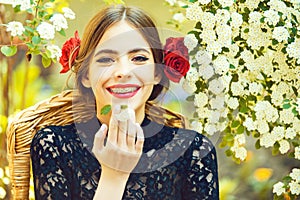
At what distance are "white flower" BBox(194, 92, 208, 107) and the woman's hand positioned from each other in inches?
11.7

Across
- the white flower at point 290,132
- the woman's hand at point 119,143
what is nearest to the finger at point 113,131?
the woman's hand at point 119,143

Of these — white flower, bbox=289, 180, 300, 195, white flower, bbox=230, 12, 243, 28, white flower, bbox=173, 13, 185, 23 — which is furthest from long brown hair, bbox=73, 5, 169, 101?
white flower, bbox=173, 13, 185, 23

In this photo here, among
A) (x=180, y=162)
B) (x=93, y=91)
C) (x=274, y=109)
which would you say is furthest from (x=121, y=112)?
(x=274, y=109)

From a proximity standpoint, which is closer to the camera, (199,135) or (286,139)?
(199,135)

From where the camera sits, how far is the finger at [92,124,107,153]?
126cm

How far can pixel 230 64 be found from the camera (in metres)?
1.50

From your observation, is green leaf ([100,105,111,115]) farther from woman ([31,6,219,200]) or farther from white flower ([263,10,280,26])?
white flower ([263,10,280,26])

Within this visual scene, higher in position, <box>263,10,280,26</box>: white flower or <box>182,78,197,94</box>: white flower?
<box>263,10,280,26</box>: white flower

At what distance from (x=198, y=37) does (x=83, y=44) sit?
0.31 m

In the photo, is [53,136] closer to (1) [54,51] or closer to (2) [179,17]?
(1) [54,51]

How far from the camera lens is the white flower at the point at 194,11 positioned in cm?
146

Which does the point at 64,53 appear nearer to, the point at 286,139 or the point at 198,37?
the point at 198,37

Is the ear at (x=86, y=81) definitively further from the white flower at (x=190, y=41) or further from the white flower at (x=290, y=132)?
the white flower at (x=290, y=132)

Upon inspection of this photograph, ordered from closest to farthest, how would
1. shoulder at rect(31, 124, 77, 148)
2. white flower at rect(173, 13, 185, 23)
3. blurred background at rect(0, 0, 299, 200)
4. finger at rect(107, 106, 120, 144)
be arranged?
1. finger at rect(107, 106, 120, 144)
2. shoulder at rect(31, 124, 77, 148)
3. white flower at rect(173, 13, 185, 23)
4. blurred background at rect(0, 0, 299, 200)
